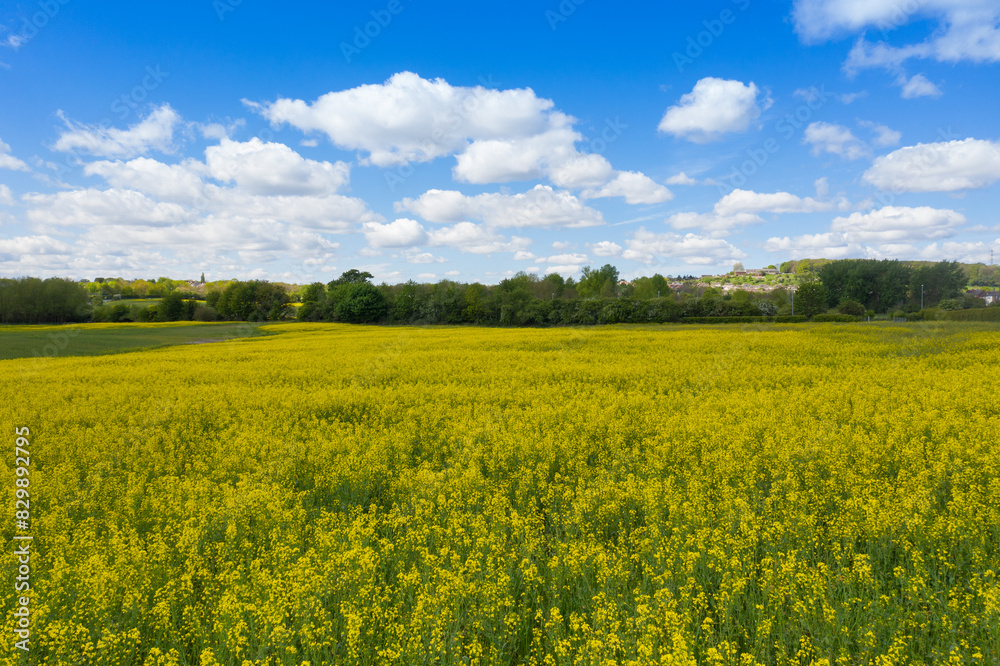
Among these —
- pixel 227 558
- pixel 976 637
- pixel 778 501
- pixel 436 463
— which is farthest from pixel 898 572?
pixel 227 558

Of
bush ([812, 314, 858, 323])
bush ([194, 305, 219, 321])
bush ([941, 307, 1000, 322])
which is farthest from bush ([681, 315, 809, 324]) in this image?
bush ([194, 305, 219, 321])

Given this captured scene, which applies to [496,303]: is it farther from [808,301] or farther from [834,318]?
[808,301]

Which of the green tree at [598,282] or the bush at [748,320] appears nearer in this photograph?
the bush at [748,320]

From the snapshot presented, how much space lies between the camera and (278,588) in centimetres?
414

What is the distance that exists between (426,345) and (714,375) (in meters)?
19.7

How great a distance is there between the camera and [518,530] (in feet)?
17.4

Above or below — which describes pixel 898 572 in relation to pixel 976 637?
above

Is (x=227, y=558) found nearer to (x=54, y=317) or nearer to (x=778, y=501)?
(x=778, y=501)

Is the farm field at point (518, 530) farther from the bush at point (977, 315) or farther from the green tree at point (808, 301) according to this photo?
the green tree at point (808, 301)

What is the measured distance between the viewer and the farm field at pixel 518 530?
372 centimetres

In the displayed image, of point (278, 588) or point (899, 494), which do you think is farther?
point (899, 494)

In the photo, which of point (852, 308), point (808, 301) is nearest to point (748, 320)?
point (852, 308)

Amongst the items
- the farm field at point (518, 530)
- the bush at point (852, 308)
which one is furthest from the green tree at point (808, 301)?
the farm field at point (518, 530)

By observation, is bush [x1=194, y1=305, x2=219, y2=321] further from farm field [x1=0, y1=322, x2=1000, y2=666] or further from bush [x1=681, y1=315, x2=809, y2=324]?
farm field [x1=0, y1=322, x2=1000, y2=666]
